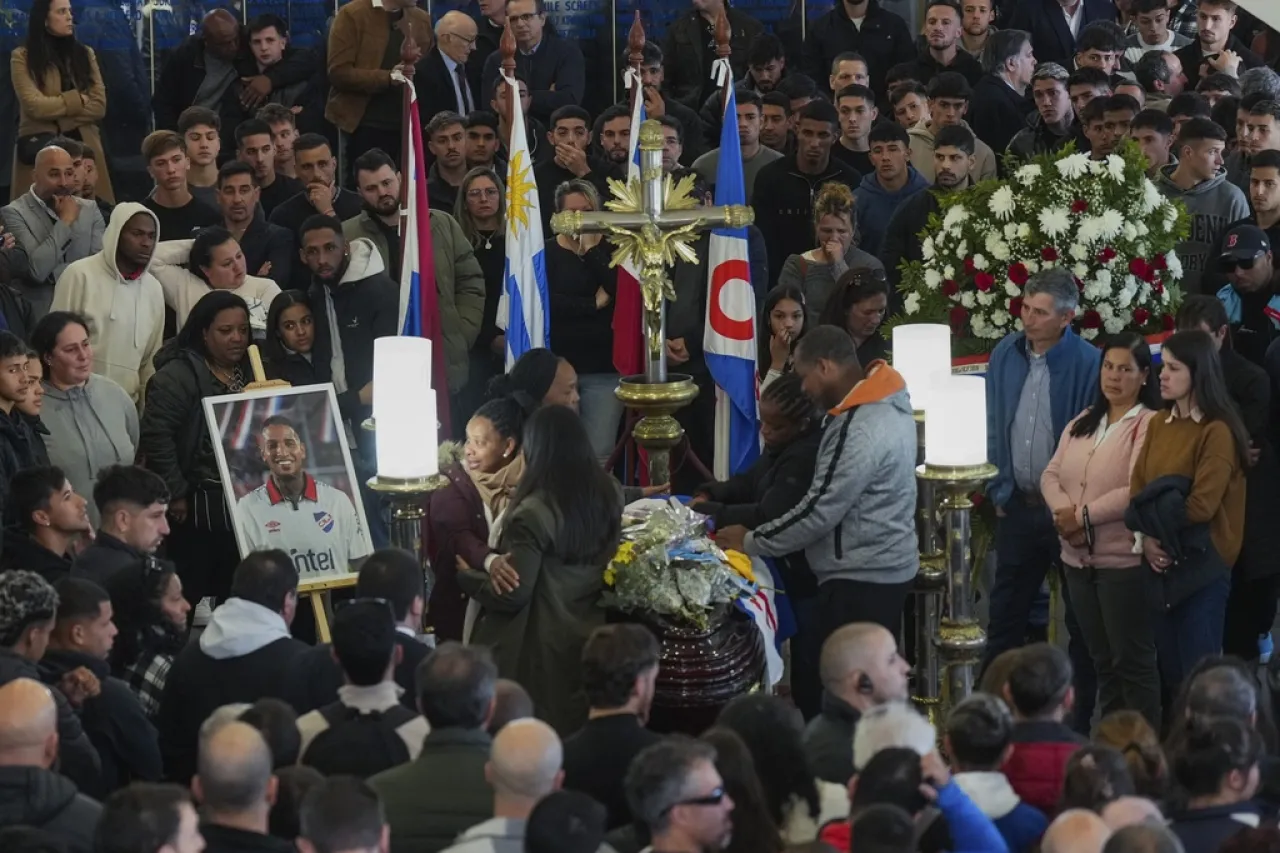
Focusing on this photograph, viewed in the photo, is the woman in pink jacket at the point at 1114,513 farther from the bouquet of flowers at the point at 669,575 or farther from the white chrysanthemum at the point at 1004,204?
the bouquet of flowers at the point at 669,575

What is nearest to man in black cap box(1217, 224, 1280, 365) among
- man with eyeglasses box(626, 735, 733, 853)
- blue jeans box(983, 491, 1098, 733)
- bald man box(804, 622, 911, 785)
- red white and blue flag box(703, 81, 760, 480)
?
blue jeans box(983, 491, 1098, 733)

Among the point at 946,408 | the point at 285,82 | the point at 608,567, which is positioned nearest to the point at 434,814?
the point at 608,567

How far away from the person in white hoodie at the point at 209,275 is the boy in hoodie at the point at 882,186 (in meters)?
3.24

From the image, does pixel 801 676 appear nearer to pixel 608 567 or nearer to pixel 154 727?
pixel 608 567

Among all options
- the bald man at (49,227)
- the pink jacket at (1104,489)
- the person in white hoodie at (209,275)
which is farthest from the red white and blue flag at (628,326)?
the bald man at (49,227)

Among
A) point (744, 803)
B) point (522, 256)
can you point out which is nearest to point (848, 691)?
point (744, 803)

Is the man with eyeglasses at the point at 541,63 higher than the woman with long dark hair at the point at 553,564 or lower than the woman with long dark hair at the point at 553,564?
higher

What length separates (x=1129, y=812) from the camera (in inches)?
217

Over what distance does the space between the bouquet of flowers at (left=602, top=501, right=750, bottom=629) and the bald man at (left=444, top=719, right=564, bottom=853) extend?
6.94 ft

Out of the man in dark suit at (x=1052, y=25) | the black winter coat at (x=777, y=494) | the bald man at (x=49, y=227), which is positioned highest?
the man in dark suit at (x=1052, y=25)

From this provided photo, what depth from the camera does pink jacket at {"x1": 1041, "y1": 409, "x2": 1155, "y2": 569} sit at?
910 centimetres

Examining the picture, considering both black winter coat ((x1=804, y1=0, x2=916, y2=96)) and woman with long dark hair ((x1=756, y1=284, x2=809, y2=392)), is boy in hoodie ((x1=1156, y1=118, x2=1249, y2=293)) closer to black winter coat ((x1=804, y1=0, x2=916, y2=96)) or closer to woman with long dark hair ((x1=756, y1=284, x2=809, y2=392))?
woman with long dark hair ((x1=756, y1=284, x2=809, y2=392))

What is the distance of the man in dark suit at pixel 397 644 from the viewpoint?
7016mm

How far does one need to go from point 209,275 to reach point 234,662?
161 inches
